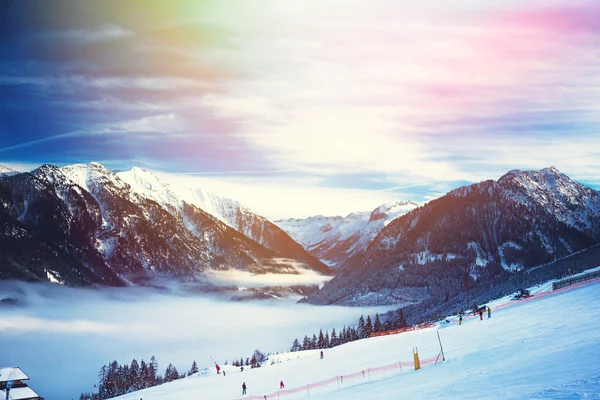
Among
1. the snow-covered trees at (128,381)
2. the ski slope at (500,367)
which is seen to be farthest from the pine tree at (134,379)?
the ski slope at (500,367)

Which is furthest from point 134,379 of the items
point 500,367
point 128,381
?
point 500,367

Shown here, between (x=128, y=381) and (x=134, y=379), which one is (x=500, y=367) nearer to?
(x=128, y=381)

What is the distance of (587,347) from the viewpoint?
2247 cm

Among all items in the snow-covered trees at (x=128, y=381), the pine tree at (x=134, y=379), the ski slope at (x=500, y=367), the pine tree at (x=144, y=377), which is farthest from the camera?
the pine tree at (x=144, y=377)

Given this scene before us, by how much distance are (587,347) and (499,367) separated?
12.4ft

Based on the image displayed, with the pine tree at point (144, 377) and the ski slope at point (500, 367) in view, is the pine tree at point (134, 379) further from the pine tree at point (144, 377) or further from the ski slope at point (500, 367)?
the ski slope at point (500, 367)

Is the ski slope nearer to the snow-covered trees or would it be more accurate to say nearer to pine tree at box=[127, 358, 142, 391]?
pine tree at box=[127, 358, 142, 391]

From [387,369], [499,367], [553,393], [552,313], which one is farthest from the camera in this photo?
[552,313]

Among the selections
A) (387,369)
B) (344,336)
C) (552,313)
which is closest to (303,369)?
(387,369)

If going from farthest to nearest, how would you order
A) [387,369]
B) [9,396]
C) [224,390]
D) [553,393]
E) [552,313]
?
1. [9,396]
2. [224,390]
3. [552,313]
4. [387,369]
5. [553,393]

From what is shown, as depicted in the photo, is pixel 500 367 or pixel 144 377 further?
pixel 144 377

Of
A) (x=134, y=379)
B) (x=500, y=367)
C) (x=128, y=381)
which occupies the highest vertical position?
(x=500, y=367)

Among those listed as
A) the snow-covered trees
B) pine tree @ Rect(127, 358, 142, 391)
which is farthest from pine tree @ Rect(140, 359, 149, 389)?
pine tree @ Rect(127, 358, 142, 391)

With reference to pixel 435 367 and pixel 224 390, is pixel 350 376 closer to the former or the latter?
pixel 435 367
